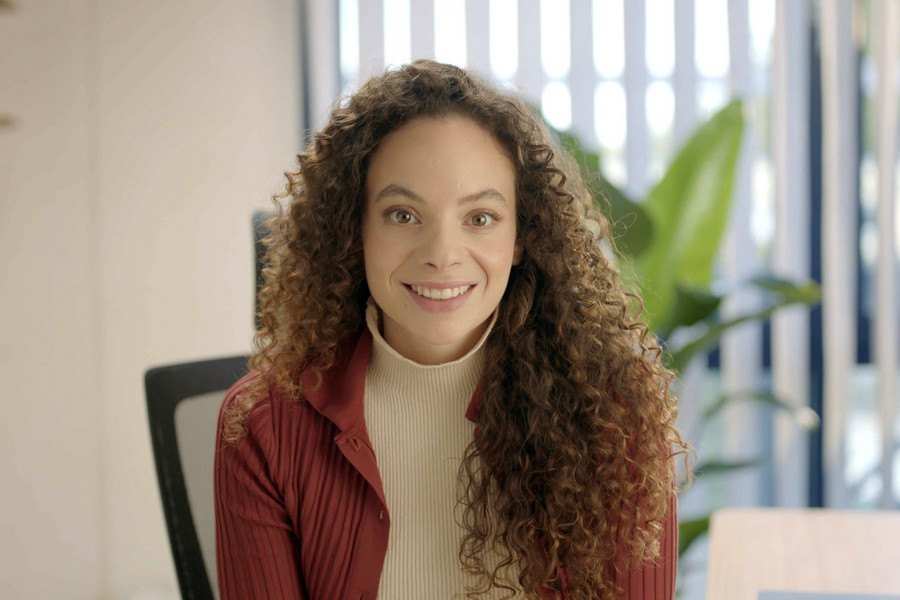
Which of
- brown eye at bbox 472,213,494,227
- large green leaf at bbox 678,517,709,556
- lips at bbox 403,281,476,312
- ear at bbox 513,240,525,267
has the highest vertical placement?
brown eye at bbox 472,213,494,227

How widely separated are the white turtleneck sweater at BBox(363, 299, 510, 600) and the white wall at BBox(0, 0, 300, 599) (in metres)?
1.24

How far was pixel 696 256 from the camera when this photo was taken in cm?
247

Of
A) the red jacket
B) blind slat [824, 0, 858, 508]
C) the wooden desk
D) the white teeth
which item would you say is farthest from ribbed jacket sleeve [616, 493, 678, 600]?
blind slat [824, 0, 858, 508]

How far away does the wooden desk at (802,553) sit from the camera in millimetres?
1278

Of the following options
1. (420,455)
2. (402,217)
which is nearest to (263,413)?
(420,455)

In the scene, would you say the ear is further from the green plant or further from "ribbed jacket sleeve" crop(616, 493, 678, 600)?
the green plant

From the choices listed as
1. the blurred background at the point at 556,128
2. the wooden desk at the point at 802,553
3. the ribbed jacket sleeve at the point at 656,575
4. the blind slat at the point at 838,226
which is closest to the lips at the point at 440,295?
the ribbed jacket sleeve at the point at 656,575

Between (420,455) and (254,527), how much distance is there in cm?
23

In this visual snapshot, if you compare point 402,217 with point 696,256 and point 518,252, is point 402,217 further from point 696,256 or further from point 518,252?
point 696,256

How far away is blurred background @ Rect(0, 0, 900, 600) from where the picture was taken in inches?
91.7

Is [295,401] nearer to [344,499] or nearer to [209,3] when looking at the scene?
[344,499]

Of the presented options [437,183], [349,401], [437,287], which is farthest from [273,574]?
[437,183]

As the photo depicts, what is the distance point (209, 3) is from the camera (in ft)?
8.65

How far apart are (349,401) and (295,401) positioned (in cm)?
7
